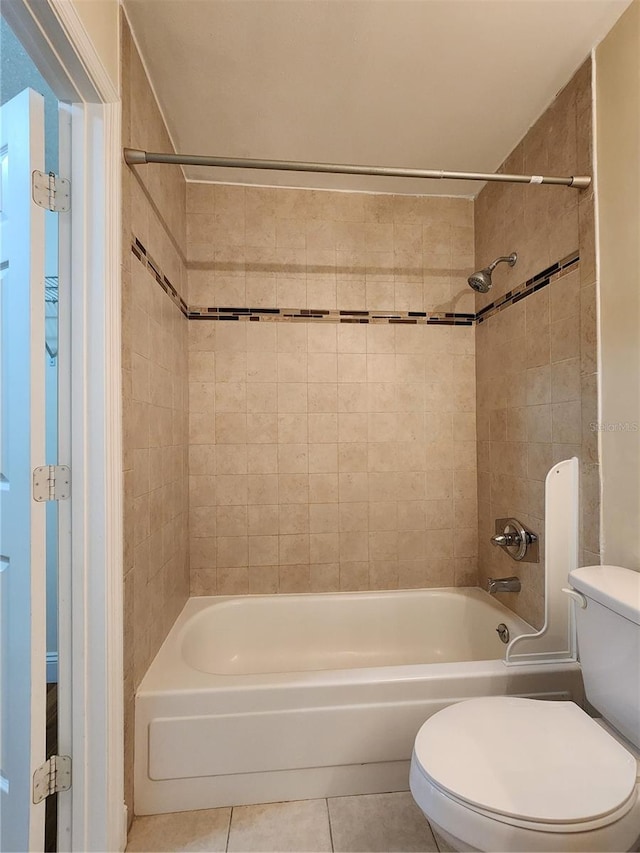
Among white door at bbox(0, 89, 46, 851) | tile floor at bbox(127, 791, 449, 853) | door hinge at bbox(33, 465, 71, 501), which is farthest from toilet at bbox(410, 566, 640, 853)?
door hinge at bbox(33, 465, 71, 501)

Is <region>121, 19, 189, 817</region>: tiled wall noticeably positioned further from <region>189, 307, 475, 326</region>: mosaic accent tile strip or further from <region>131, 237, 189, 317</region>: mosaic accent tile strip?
<region>189, 307, 475, 326</region>: mosaic accent tile strip

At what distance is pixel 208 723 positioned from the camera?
1.29 metres

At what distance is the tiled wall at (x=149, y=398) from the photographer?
1.23 m

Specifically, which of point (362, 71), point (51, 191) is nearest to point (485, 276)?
point (362, 71)

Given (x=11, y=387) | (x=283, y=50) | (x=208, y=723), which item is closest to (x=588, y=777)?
(x=208, y=723)

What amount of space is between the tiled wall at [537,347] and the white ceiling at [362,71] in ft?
0.50

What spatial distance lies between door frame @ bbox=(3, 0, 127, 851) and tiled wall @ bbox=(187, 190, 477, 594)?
3.06 ft

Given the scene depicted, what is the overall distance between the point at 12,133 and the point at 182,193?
1013 mm

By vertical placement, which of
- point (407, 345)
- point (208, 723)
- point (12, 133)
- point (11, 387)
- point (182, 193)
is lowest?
point (208, 723)

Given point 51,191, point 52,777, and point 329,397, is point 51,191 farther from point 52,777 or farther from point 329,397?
point 52,777

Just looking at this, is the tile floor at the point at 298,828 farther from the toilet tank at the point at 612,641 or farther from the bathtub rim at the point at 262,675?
the toilet tank at the point at 612,641

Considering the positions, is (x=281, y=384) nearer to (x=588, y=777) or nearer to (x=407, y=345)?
(x=407, y=345)

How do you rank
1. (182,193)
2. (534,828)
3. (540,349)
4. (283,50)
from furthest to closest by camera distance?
(182,193), (540,349), (283,50), (534,828)

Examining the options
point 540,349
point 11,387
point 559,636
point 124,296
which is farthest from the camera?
point 540,349
